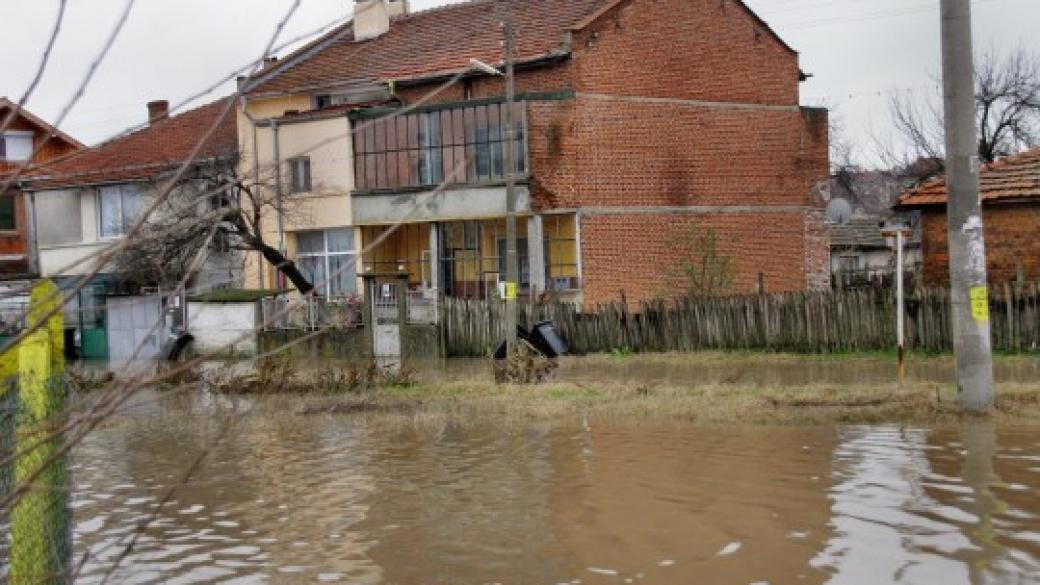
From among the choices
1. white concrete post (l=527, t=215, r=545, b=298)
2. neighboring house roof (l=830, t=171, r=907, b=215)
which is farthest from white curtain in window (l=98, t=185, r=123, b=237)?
neighboring house roof (l=830, t=171, r=907, b=215)

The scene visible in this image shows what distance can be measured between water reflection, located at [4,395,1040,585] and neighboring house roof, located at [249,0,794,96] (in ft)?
72.0

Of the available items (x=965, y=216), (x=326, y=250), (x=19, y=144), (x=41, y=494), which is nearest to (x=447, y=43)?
(x=326, y=250)

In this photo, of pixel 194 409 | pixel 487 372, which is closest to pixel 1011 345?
pixel 487 372

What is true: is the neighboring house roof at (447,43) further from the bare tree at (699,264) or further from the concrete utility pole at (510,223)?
the concrete utility pole at (510,223)

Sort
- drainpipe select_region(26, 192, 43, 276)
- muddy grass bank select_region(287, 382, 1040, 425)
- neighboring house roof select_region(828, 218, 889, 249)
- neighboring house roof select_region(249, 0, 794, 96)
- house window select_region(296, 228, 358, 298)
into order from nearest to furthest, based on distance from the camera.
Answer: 1. muddy grass bank select_region(287, 382, 1040, 425)
2. neighboring house roof select_region(249, 0, 794, 96)
3. house window select_region(296, 228, 358, 298)
4. drainpipe select_region(26, 192, 43, 276)
5. neighboring house roof select_region(828, 218, 889, 249)

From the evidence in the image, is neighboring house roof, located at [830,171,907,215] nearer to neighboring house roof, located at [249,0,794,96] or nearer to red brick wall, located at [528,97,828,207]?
red brick wall, located at [528,97,828,207]

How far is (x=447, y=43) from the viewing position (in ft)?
127

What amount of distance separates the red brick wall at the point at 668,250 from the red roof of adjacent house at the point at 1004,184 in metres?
9.94

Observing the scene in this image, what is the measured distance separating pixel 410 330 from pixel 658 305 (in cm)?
655

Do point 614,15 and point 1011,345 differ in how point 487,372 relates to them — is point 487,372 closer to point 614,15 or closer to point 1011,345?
point 1011,345

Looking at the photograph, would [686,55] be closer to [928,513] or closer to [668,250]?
[668,250]

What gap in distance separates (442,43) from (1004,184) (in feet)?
64.3

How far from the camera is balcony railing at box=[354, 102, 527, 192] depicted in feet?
114

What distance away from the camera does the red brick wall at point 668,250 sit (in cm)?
3406
